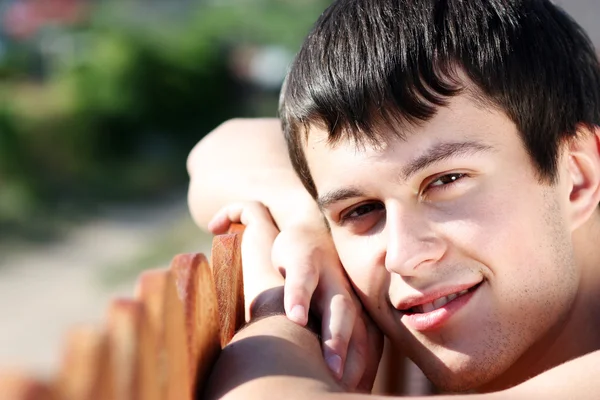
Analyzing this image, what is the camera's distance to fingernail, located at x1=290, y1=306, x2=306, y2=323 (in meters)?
1.47

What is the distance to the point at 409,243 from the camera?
1521mm

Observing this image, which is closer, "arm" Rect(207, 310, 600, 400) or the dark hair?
"arm" Rect(207, 310, 600, 400)

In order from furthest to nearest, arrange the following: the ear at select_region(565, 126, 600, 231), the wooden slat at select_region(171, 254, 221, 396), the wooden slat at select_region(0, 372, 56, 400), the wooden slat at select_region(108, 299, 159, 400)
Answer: the ear at select_region(565, 126, 600, 231) < the wooden slat at select_region(171, 254, 221, 396) < the wooden slat at select_region(108, 299, 159, 400) < the wooden slat at select_region(0, 372, 56, 400)

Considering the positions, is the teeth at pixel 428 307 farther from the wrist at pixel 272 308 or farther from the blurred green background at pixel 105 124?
the blurred green background at pixel 105 124

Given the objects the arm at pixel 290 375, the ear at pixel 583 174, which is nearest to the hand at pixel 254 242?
the arm at pixel 290 375

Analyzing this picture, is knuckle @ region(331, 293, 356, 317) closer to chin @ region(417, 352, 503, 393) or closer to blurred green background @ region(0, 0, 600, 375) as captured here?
chin @ region(417, 352, 503, 393)

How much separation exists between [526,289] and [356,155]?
1.31ft

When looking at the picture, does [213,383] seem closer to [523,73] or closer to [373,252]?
[373,252]

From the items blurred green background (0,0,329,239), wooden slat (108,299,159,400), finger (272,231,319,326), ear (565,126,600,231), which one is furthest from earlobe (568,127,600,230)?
blurred green background (0,0,329,239)

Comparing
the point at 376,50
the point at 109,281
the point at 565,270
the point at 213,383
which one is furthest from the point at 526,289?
the point at 109,281

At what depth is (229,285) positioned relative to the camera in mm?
1409

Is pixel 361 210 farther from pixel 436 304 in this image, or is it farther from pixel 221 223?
pixel 221 223

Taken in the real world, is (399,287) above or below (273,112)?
below

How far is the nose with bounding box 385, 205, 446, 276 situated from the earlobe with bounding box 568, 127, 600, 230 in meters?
0.38
